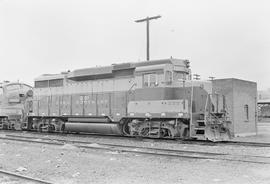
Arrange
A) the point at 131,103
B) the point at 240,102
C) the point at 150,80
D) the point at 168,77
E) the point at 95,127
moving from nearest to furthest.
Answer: the point at 168,77 → the point at 150,80 → the point at 131,103 → the point at 95,127 → the point at 240,102

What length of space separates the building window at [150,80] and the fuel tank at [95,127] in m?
2.70

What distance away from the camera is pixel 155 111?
49.1 ft

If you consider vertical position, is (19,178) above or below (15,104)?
below

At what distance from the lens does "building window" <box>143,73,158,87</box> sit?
1523 cm

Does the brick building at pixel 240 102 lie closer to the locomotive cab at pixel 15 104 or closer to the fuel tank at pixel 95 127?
the fuel tank at pixel 95 127

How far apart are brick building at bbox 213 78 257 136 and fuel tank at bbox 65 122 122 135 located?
7.77 meters

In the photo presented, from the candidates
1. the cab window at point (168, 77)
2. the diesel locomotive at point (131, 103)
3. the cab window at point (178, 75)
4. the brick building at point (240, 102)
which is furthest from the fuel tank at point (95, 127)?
the brick building at point (240, 102)

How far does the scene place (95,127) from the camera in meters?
17.3

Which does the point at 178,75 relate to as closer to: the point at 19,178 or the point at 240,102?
the point at 240,102

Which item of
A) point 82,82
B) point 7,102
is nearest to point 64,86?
point 82,82

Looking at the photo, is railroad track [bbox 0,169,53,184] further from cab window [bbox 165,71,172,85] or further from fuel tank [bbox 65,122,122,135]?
fuel tank [bbox 65,122,122,135]

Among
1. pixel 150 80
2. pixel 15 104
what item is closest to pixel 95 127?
pixel 150 80

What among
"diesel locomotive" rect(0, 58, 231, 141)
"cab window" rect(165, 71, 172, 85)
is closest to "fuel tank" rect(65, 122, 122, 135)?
"diesel locomotive" rect(0, 58, 231, 141)

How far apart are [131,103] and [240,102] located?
30.5 feet
